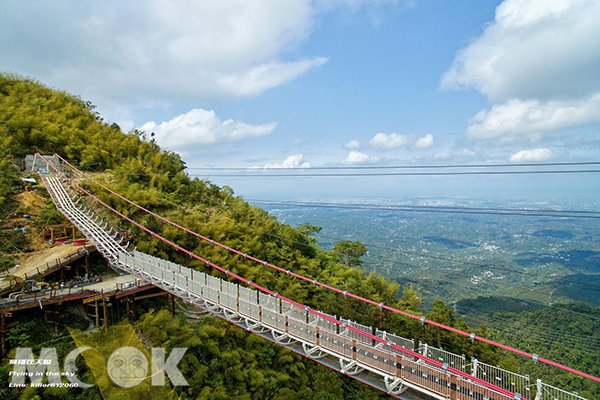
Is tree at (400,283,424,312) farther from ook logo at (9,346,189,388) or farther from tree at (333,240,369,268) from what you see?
ook logo at (9,346,189,388)

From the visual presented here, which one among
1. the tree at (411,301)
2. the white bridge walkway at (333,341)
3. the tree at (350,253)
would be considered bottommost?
the tree at (411,301)

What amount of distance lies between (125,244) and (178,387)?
663cm

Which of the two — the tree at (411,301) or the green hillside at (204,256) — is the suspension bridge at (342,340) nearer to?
the green hillside at (204,256)

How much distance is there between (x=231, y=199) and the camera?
23344mm

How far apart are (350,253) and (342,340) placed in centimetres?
1594

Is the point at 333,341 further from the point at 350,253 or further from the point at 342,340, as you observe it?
the point at 350,253

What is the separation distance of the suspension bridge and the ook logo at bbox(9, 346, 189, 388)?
2.12m

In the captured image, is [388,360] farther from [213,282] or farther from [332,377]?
[332,377]

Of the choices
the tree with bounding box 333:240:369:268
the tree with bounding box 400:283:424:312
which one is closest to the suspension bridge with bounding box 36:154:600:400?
the tree with bounding box 400:283:424:312

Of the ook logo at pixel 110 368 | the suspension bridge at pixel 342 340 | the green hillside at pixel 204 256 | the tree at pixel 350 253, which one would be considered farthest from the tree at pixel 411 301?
the ook logo at pixel 110 368

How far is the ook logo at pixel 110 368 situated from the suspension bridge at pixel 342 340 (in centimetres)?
212

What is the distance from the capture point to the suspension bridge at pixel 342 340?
5637 mm

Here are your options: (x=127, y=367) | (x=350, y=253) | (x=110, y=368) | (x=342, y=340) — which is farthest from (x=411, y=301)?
(x=110, y=368)

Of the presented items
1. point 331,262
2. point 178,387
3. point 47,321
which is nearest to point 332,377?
point 178,387
